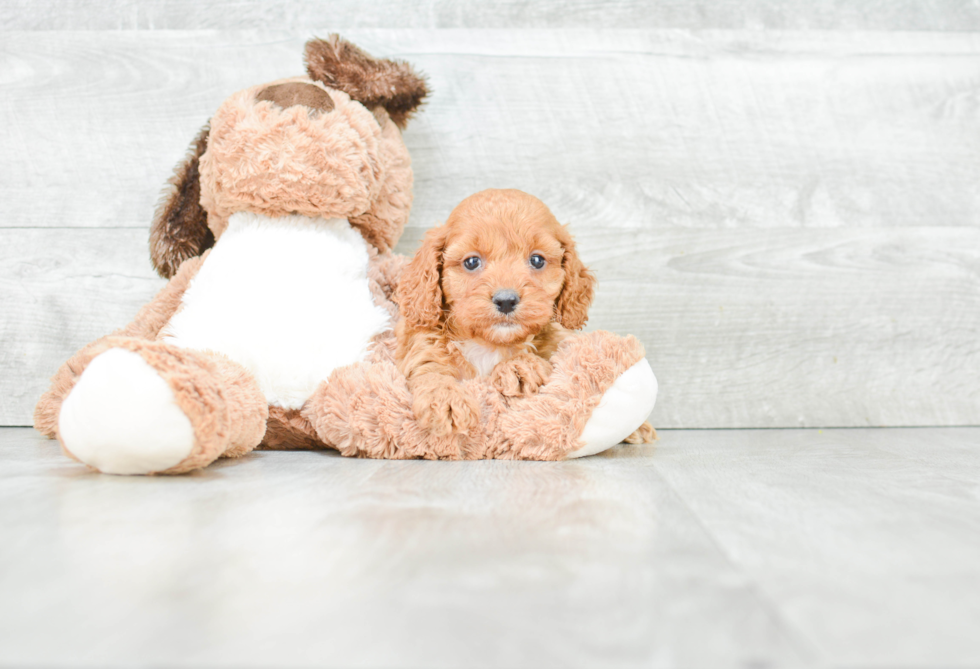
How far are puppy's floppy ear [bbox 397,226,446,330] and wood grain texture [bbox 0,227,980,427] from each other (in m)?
0.42

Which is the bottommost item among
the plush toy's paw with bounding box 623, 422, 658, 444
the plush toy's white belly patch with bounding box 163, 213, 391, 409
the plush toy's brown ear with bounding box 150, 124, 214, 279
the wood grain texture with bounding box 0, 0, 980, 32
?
the plush toy's paw with bounding box 623, 422, 658, 444

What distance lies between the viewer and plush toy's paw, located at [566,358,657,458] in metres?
1.00

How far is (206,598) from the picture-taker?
0.48m

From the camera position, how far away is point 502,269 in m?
0.99

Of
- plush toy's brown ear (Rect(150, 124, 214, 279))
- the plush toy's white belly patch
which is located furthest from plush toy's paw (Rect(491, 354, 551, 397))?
plush toy's brown ear (Rect(150, 124, 214, 279))

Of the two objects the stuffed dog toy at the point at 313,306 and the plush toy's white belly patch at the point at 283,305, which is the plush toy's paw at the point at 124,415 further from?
the plush toy's white belly patch at the point at 283,305

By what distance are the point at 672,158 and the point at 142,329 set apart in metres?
1.06

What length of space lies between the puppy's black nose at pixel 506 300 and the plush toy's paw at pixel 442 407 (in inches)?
5.1

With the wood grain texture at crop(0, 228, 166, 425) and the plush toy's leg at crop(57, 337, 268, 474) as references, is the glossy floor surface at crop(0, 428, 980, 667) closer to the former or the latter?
the plush toy's leg at crop(57, 337, 268, 474)

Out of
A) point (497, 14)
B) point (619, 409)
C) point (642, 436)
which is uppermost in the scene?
point (497, 14)

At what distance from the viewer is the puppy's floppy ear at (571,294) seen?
3.47ft

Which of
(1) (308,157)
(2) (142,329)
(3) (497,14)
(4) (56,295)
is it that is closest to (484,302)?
(1) (308,157)

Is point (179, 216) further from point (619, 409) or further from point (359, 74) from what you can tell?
point (619, 409)

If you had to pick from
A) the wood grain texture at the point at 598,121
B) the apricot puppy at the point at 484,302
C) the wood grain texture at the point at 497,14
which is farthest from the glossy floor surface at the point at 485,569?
the wood grain texture at the point at 497,14
